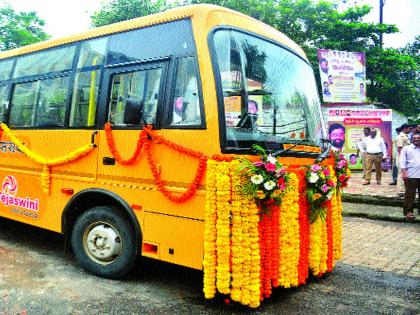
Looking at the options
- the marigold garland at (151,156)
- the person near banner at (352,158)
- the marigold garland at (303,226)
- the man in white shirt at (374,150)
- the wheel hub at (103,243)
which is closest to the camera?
the marigold garland at (151,156)

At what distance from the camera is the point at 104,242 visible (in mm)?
4445

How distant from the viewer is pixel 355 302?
13.3ft

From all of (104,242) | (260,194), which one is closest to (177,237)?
(260,194)

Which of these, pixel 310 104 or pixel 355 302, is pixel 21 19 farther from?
pixel 355 302

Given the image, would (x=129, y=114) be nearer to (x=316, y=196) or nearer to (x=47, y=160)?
(x=47, y=160)

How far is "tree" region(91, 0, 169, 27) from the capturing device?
2333cm

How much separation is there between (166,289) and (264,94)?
229 centimetres

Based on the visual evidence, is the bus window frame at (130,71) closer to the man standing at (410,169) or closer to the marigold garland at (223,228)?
the marigold garland at (223,228)

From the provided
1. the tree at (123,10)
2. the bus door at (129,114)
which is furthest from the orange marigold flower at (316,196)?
the tree at (123,10)

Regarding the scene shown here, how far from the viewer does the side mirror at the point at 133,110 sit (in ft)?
13.4

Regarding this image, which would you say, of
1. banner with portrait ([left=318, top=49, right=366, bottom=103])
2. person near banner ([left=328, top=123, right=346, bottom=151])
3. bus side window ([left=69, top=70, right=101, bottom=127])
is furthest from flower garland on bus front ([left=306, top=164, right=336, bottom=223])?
banner with portrait ([left=318, top=49, right=366, bottom=103])

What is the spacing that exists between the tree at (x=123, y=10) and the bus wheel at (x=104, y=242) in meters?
20.6

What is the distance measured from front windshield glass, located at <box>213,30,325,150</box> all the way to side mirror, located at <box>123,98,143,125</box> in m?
0.94

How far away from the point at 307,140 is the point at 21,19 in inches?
785
